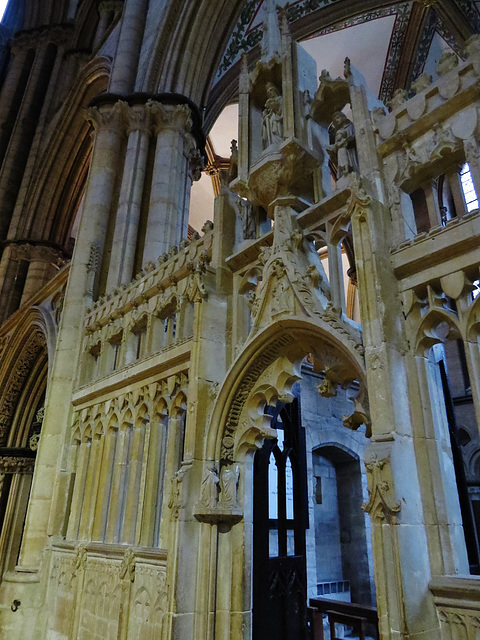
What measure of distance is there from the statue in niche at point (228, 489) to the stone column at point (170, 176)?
3.96m

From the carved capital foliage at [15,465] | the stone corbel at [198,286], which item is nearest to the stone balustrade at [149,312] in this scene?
the stone corbel at [198,286]

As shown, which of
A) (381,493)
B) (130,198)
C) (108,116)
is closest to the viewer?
(381,493)

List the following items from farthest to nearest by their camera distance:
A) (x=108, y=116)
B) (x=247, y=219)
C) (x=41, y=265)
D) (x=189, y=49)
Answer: (x=41, y=265) → (x=189, y=49) → (x=108, y=116) → (x=247, y=219)

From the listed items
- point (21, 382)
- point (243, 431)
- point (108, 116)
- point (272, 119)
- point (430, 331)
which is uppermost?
point (108, 116)

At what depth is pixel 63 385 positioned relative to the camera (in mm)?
6203

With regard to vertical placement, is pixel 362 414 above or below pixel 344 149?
below

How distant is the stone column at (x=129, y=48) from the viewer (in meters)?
8.57

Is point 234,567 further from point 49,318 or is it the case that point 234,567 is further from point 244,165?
point 49,318

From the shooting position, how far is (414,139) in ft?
11.0

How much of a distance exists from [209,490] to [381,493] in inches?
56.0

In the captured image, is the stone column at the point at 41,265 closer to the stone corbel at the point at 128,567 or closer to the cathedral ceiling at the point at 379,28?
the cathedral ceiling at the point at 379,28

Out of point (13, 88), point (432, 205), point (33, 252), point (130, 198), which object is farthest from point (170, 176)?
point (13, 88)

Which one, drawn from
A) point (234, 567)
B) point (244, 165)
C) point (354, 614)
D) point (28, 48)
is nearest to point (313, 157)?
point (244, 165)

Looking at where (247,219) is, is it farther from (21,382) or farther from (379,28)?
(379,28)
